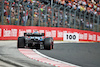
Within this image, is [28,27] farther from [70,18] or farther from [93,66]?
[93,66]

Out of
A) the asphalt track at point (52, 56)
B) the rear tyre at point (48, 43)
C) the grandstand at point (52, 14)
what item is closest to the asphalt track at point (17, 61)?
the asphalt track at point (52, 56)

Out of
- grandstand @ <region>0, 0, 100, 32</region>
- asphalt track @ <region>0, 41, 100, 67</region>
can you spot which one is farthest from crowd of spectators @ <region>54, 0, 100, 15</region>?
asphalt track @ <region>0, 41, 100, 67</region>

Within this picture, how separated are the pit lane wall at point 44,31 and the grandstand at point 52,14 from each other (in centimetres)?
43

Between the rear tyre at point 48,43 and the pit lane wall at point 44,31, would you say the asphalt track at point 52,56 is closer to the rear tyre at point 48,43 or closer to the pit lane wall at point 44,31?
the rear tyre at point 48,43

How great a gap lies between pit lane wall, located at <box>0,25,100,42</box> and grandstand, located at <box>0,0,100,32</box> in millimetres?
433

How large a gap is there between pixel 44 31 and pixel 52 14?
202 centimetres

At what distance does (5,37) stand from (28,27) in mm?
3375

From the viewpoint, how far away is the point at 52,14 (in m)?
28.1

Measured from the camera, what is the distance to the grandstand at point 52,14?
928 inches

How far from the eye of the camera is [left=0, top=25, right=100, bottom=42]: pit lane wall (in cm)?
2390

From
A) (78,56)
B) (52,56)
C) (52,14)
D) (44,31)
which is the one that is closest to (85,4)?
(52,14)

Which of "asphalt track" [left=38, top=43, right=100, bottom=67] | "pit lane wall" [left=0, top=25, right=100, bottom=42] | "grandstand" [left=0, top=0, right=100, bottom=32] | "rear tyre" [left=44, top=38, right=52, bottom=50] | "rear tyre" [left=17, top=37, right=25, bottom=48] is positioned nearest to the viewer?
"asphalt track" [left=38, top=43, right=100, bottom=67]

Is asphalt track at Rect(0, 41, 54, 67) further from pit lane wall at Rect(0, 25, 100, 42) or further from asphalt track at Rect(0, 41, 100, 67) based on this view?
pit lane wall at Rect(0, 25, 100, 42)

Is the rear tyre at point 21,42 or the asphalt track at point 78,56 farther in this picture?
the rear tyre at point 21,42
